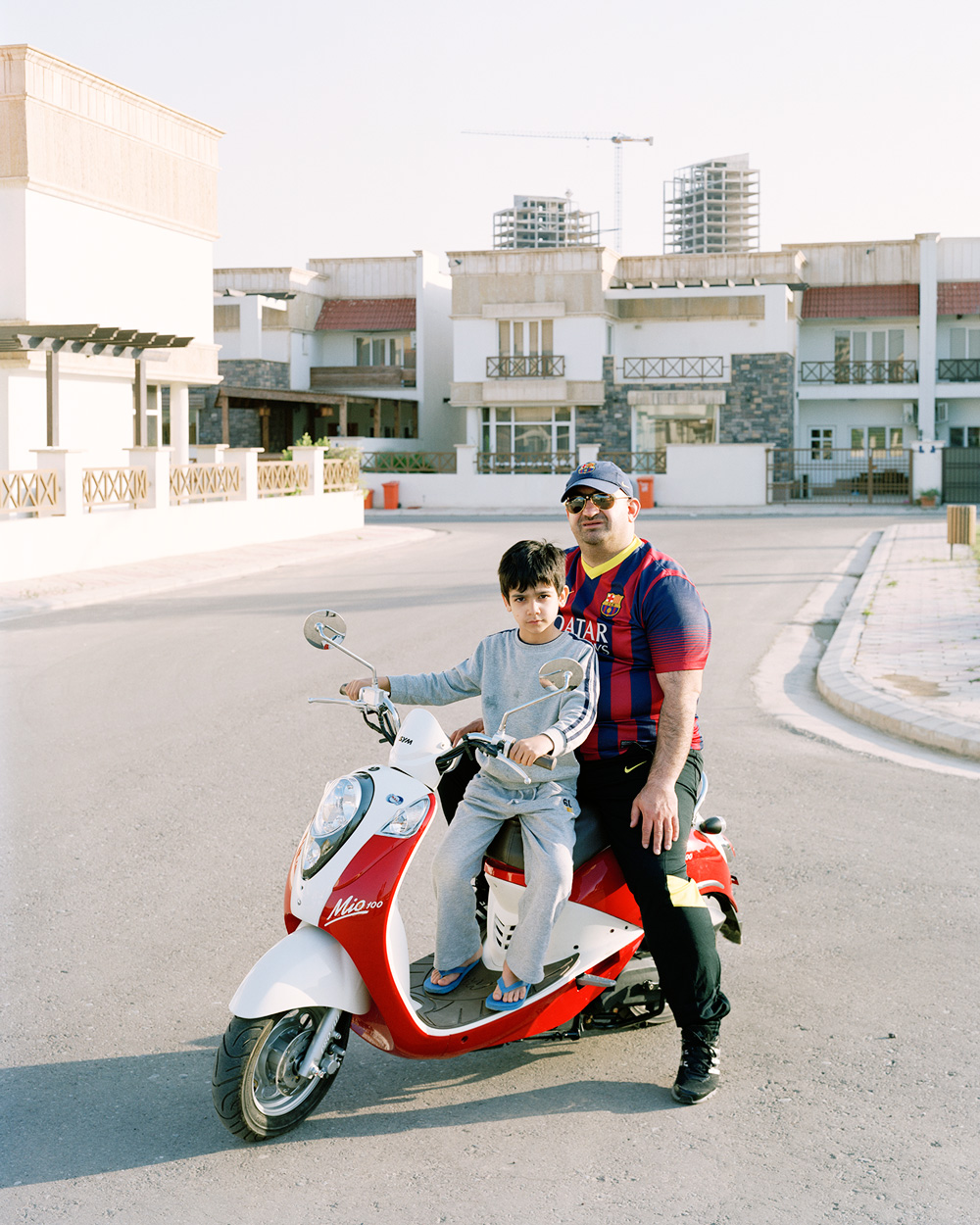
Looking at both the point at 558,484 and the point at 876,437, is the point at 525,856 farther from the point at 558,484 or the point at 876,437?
the point at 876,437

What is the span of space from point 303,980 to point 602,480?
1.63 meters

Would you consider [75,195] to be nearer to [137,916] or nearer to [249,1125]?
[137,916]

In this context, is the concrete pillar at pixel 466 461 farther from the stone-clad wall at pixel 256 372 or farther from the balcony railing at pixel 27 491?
the balcony railing at pixel 27 491

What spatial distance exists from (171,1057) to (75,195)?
89.0ft

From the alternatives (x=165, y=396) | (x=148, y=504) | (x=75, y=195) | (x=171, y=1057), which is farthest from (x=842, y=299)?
(x=171, y=1057)

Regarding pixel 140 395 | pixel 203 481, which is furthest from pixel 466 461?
pixel 203 481

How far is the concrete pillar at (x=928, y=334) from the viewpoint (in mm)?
48219

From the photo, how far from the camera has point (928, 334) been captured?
48.4 metres

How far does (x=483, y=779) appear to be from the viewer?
375cm

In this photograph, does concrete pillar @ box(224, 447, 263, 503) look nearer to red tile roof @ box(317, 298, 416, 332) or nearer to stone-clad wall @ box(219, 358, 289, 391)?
stone-clad wall @ box(219, 358, 289, 391)

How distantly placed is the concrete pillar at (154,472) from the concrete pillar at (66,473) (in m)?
2.18

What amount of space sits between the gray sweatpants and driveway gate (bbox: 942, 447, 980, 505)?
4079cm

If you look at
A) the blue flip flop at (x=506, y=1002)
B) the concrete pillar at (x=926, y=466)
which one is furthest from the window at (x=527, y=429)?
the blue flip flop at (x=506, y=1002)

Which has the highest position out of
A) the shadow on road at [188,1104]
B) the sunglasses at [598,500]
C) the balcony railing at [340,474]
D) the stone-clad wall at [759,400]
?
the stone-clad wall at [759,400]
